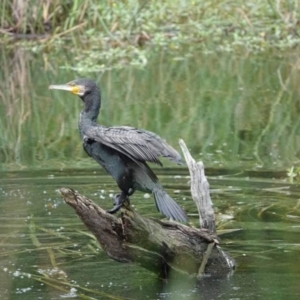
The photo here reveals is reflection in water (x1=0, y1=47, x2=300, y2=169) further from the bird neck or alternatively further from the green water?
the bird neck

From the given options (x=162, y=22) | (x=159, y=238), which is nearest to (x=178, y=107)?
(x=162, y=22)

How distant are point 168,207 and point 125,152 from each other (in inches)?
15.1

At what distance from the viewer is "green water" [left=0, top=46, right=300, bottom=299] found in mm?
5461

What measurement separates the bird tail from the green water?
34 centimetres

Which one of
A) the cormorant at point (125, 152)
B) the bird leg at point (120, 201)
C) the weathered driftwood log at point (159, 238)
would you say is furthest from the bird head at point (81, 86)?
the weathered driftwood log at point (159, 238)

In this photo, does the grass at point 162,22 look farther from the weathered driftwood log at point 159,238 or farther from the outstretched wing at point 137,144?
the weathered driftwood log at point 159,238

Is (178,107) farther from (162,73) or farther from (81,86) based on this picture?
(81,86)

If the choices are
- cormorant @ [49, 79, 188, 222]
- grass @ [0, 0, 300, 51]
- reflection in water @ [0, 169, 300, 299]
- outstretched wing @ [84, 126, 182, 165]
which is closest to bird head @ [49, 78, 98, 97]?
cormorant @ [49, 79, 188, 222]

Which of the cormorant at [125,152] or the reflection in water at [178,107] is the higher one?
the cormorant at [125,152]

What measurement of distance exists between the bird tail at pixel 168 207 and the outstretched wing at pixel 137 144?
0.72 ft

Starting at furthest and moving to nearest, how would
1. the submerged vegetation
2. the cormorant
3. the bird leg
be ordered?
1. the submerged vegetation
2. the bird leg
3. the cormorant

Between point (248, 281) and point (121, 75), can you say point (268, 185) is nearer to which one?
point (248, 281)

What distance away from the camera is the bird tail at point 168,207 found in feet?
17.9

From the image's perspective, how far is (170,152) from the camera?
5.32 m
